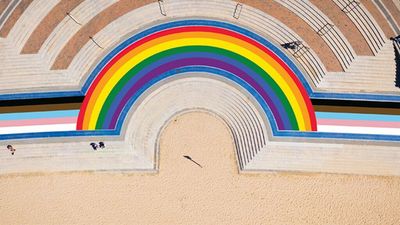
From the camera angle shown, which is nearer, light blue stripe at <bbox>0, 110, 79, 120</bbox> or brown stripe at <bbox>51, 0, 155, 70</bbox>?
light blue stripe at <bbox>0, 110, 79, 120</bbox>

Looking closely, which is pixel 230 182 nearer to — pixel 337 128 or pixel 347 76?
pixel 337 128

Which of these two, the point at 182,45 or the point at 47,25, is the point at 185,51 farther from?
the point at 47,25

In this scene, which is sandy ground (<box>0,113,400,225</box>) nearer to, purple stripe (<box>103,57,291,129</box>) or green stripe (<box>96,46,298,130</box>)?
purple stripe (<box>103,57,291,129</box>)

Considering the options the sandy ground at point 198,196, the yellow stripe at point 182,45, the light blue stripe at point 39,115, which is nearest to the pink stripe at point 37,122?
the light blue stripe at point 39,115

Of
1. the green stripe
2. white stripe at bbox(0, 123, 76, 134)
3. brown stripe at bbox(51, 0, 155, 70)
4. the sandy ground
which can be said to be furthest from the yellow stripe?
the sandy ground

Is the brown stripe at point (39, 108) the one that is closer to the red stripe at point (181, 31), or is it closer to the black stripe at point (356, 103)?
the red stripe at point (181, 31)

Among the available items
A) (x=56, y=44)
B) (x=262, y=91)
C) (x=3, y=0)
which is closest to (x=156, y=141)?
(x=262, y=91)
